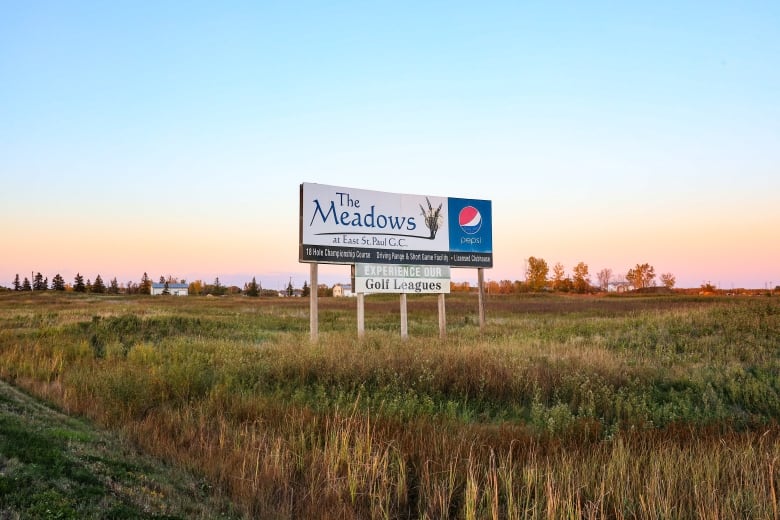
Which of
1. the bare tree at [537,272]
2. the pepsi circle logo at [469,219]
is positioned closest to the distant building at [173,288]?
the bare tree at [537,272]

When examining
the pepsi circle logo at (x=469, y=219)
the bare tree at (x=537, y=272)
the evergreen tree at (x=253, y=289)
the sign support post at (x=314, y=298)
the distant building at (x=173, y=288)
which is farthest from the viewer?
the distant building at (x=173, y=288)

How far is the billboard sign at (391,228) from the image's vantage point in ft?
51.9

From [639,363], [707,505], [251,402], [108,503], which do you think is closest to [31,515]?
[108,503]

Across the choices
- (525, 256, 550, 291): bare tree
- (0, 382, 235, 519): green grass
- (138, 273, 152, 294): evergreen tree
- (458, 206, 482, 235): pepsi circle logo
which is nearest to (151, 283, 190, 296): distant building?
(138, 273, 152, 294): evergreen tree

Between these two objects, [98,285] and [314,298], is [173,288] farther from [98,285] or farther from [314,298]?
[314,298]

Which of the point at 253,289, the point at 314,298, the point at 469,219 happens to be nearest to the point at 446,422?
the point at 314,298

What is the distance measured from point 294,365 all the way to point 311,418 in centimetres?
366

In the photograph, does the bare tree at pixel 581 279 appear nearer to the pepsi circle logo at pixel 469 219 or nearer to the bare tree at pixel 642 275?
the bare tree at pixel 642 275

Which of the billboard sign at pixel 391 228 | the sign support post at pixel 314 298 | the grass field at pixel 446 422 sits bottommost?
the grass field at pixel 446 422

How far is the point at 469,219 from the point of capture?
63.1 feet

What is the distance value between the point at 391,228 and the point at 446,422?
1124 centimetres

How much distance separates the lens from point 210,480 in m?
5.07

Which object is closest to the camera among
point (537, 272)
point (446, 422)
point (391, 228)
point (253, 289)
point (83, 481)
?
point (83, 481)

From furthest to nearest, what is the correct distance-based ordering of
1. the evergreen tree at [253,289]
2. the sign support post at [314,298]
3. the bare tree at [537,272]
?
the evergreen tree at [253,289] < the bare tree at [537,272] < the sign support post at [314,298]
